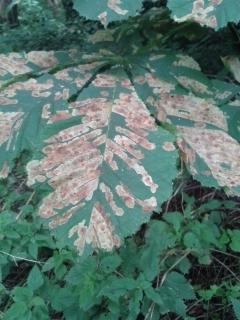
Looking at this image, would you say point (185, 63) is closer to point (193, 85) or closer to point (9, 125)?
point (193, 85)

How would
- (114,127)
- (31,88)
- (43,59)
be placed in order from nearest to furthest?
(114,127) → (31,88) → (43,59)

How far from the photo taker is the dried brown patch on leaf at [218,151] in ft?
2.58

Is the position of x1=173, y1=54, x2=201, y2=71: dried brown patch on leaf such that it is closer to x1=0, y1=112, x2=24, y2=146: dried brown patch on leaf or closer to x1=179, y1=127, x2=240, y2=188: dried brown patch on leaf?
x1=179, y1=127, x2=240, y2=188: dried brown patch on leaf

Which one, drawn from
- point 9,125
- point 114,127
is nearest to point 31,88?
point 9,125

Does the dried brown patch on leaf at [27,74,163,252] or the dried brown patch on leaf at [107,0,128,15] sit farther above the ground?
the dried brown patch on leaf at [107,0,128,15]

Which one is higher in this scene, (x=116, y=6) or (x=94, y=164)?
(x=116, y=6)

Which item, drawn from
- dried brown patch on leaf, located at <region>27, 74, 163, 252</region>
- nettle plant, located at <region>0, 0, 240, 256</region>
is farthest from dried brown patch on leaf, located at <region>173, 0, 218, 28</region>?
dried brown patch on leaf, located at <region>27, 74, 163, 252</region>

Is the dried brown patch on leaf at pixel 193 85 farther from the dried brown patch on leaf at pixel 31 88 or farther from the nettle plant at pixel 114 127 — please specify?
the dried brown patch on leaf at pixel 31 88

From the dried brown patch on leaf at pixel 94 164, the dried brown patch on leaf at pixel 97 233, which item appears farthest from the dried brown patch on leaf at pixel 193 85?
the dried brown patch on leaf at pixel 97 233

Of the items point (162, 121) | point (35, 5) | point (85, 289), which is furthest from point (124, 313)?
point (35, 5)

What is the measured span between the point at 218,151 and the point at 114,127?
17 centimetres

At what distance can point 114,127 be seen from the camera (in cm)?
83

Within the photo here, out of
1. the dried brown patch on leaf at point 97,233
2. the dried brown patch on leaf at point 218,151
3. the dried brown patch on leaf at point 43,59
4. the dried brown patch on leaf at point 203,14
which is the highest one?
the dried brown patch on leaf at point 203,14

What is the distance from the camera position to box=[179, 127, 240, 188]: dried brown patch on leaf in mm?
786
